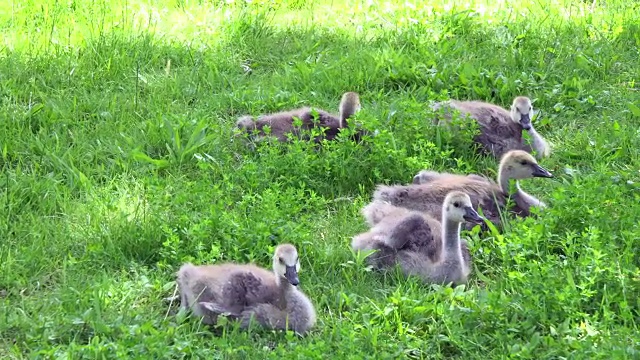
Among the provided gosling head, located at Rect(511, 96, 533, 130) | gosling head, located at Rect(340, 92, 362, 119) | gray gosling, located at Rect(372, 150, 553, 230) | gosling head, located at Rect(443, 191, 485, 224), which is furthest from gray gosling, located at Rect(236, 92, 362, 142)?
gosling head, located at Rect(443, 191, 485, 224)

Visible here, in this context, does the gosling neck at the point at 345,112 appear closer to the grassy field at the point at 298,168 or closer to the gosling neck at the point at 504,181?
the grassy field at the point at 298,168

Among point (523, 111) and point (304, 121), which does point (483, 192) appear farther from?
point (304, 121)

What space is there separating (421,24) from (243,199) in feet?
10.6

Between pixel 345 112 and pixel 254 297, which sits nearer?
pixel 254 297

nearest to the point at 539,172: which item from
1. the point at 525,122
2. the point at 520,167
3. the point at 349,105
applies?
the point at 520,167

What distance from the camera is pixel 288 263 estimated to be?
4.66 meters

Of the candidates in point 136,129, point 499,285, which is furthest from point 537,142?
point 136,129

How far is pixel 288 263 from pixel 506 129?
251 cm

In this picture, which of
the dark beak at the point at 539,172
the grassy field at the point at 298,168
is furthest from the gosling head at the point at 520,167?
the grassy field at the point at 298,168

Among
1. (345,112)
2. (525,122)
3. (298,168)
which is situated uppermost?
(525,122)

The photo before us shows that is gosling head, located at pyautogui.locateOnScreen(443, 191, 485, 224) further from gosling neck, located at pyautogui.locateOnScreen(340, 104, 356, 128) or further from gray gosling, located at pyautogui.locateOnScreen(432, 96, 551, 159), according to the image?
gosling neck, located at pyautogui.locateOnScreen(340, 104, 356, 128)

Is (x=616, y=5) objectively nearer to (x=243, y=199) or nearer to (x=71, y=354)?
(x=243, y=199)

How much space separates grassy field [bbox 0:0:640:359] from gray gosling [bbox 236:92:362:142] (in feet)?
0.53

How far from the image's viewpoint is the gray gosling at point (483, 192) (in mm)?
5656
